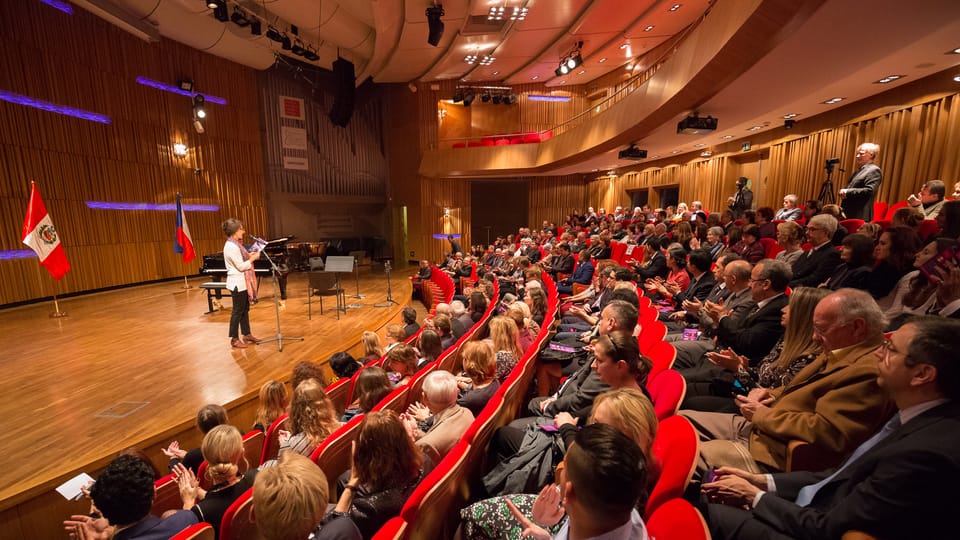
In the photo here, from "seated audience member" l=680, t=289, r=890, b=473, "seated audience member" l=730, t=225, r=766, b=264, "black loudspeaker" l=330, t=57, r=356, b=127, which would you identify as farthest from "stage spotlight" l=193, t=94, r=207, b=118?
"seated audience member" l=680, t=289, r=890, b=473

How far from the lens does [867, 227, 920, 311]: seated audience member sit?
7.06ft

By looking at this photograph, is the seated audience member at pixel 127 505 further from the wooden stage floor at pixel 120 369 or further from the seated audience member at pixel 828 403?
the seated audience member at pixel 828 403

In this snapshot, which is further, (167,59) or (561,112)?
(561,112)

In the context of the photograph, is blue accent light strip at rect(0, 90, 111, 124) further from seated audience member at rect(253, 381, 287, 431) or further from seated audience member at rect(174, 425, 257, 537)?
seated audience member at rect(174, 425, 257, 537)

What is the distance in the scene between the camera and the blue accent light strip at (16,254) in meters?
6.18

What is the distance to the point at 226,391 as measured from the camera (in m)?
3.36

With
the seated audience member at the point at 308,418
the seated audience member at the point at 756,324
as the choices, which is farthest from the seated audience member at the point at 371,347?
the seated audience member at the point at 756,324

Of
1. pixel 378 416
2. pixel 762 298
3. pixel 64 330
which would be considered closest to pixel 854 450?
pixel 762 298

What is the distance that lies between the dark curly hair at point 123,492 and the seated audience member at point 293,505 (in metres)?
0.53

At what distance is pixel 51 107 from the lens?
6789mm

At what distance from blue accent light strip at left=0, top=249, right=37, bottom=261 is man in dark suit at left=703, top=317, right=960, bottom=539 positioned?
362 inches

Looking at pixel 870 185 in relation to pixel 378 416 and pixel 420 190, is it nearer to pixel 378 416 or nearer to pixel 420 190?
pixel 378 416

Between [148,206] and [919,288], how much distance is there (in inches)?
431

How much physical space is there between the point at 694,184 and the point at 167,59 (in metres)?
11.5
